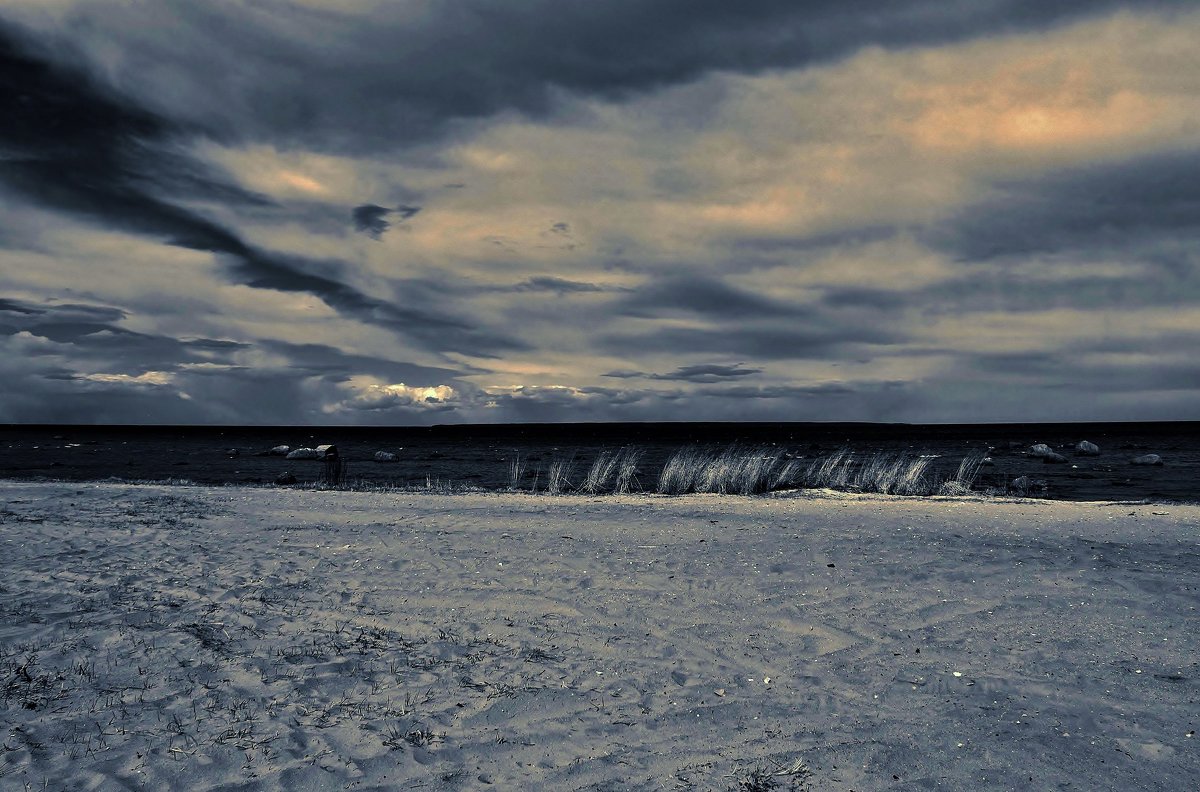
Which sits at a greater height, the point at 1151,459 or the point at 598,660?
the point at 1151,459

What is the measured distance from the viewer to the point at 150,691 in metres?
6.48

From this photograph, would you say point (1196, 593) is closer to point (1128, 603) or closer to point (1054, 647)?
point (1128, 603)

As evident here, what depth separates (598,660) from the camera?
7750mm

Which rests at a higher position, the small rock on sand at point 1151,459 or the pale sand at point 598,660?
the small rock on sand at point 1151,459

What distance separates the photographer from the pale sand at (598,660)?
5551 mm

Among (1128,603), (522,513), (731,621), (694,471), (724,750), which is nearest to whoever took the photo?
(724,750)

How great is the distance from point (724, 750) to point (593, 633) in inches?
117

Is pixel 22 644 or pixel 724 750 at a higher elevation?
pixel 22 644

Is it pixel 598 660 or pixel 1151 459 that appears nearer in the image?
pixel 598 660

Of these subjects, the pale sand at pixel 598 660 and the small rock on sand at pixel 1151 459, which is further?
the small rock on sand at pixel 1151 459

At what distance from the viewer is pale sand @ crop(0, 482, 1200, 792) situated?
5551 millimetres

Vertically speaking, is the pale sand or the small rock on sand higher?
the small rock on sand

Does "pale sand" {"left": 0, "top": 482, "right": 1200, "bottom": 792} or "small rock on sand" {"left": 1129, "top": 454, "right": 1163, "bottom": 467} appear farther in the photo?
"small rock on sand" {"left": 1129, "top": 454, "right": 1163, "bottom": 467}

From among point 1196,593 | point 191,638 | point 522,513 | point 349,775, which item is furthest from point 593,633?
point 522,513
